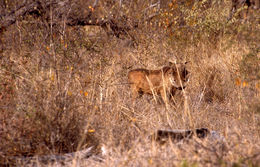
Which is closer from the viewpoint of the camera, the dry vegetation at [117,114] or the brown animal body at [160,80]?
the dry vegetation at [117,114]

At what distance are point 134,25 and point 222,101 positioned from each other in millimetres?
3585

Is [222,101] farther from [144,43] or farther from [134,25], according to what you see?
[134,25]

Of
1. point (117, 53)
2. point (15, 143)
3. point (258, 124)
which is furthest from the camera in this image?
point (117, 53)

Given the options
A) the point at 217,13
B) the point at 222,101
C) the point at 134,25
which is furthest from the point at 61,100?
the point at 217,13

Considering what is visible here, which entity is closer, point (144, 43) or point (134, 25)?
point (144, 43)

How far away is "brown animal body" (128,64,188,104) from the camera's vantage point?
236 inches

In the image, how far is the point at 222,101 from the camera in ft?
22.5

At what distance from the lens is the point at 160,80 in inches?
244

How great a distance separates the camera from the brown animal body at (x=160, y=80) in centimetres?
600

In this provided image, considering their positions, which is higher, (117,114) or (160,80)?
(160,80)

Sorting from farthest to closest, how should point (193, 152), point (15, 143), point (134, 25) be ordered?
point (134, 25)
point (15, 143)
point (193, 152)

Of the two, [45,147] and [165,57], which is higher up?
[165,57]

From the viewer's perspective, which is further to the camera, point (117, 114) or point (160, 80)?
point (160, 80)

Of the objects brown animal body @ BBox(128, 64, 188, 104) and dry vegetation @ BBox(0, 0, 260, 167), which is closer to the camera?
dry vegetation @ BBox(0, 0, 260, 167)
